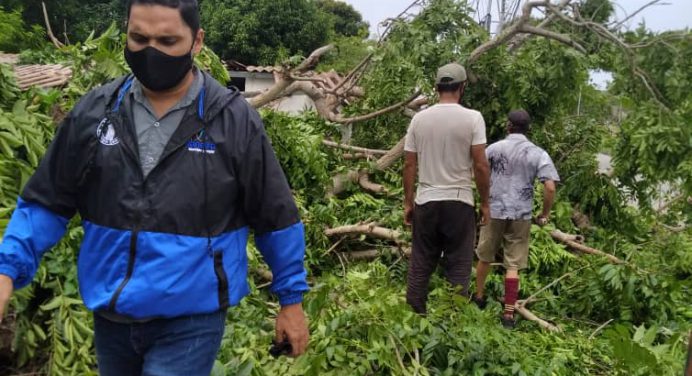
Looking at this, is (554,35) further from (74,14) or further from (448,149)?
(74,14)

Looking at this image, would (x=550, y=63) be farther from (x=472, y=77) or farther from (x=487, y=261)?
(x=487, y=261)

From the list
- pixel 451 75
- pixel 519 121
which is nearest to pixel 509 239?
pixel 519 121

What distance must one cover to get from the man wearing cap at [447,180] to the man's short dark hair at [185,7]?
84.1 inches

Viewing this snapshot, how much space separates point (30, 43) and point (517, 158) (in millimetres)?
9717

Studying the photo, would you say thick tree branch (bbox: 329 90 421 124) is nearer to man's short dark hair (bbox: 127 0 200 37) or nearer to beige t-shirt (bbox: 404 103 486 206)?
beige t-shirt (bbox: 404 103 486 206)

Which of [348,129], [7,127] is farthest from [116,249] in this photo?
[348,129]

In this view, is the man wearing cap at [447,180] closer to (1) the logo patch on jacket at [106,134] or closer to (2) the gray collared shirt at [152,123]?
(2) the gray collared shirt at [152,123]

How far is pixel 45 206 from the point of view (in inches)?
68.1

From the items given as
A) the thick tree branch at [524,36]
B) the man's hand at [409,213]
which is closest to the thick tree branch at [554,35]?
the thick tree branch at [524,36]

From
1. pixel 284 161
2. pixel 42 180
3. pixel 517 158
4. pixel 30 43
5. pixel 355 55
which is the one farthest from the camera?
pixel 355 55

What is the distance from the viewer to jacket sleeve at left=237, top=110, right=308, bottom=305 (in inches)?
68.3

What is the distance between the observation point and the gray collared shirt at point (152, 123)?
1662mm

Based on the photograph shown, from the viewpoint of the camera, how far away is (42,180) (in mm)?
1738

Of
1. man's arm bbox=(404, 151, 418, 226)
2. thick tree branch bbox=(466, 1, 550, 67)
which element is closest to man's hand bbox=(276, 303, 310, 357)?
man's arm bbox=(404, 151, 418, 226)
